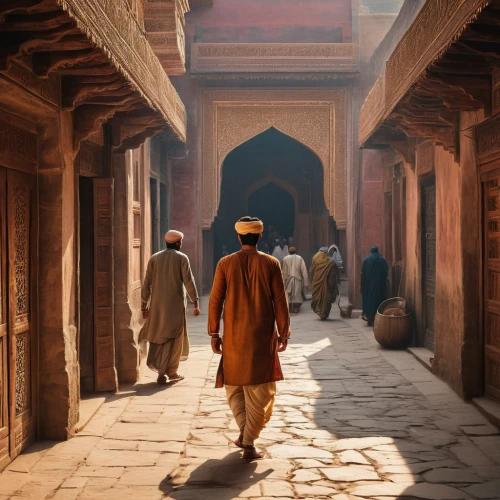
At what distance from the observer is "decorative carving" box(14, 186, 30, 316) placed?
5863mm

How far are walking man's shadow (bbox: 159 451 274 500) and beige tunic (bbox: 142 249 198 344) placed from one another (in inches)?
125

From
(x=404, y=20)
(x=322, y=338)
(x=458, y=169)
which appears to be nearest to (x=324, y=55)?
(x=404, y=20)

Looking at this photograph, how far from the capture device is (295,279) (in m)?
17.8

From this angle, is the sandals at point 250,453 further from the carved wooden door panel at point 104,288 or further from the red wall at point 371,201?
the red wall at point 371,201

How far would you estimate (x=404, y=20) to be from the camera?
13766mm

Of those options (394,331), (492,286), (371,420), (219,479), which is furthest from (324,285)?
(219,479)

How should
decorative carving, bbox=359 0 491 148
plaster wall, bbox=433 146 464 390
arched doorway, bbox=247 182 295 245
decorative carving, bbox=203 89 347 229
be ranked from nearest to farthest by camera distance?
decorative carving, bbox=359 0 491 148
plaster wall, bbox=433 146 464 390
decorative carving, bbox=203 89 347 229
arched doorway, bbox=247 182 295 245

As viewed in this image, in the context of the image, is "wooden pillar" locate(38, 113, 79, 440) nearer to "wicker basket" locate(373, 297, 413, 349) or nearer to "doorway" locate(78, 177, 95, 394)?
"doorway" locate(78, 177, 95, 394)

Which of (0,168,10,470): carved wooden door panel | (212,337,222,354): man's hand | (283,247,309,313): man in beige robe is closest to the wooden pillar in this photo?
(0,168,10,470): carved wooden door panel

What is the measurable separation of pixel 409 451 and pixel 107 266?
3.76 meters

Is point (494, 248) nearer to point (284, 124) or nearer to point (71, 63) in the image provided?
point (71, 63)

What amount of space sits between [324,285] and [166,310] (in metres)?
7.41

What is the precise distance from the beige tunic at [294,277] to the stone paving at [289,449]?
28.2 feet

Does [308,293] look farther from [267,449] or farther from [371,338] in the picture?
[267,449]
